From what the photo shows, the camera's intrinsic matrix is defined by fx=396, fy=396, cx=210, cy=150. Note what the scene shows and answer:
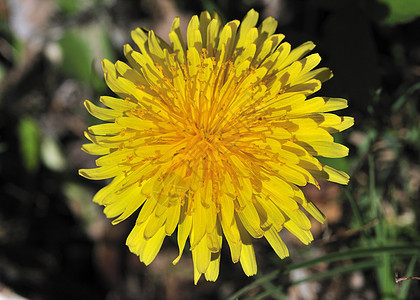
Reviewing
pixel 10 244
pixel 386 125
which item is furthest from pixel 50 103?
pixel 386 125

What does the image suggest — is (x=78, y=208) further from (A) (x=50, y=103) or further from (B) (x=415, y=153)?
(B) (x=415, y=153)

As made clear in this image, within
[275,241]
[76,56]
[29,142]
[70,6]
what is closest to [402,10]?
[275,241]

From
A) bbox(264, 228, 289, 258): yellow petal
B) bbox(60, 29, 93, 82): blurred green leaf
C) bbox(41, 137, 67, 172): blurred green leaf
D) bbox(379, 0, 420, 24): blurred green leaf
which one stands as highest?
bbox(379, 0, 420, 24): blurred green leaf

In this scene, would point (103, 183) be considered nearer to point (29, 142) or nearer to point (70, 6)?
point (29, 142)

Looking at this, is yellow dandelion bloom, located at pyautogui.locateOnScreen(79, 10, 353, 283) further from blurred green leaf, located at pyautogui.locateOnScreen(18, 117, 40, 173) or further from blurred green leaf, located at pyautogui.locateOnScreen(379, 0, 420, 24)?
blurred green leaf, located at pyautogui.locateOnScreen(18, 117, 40, 173)

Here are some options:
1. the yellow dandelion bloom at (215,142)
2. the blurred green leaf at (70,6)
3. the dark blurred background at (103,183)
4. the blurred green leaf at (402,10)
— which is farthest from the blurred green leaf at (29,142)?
the blurred green leaf at (402,10)

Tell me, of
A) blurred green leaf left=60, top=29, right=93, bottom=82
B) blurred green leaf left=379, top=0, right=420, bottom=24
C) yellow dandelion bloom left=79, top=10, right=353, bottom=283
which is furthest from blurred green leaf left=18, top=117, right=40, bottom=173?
blurred green leaf left=379, top=0, right=420, bottom=24
